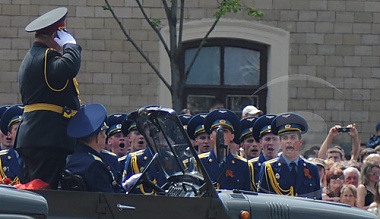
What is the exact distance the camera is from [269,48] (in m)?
18.8

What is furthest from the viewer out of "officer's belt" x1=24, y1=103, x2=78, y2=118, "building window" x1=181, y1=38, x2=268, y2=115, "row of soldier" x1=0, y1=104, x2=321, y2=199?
"building window" x1=181, y1=38, x2=268, y2=115

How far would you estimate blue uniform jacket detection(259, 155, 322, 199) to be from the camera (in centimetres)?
983

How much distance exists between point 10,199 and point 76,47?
90.9 inches

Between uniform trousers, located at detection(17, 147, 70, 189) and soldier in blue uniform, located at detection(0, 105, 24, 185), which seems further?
soldier in blue uniform, located at detection(0, 105, 24, 185)

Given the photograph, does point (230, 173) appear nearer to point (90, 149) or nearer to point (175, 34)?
point (90, 149)

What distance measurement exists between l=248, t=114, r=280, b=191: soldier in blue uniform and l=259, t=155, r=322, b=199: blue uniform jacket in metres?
0.58

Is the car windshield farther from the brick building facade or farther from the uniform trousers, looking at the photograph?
the brick building facade

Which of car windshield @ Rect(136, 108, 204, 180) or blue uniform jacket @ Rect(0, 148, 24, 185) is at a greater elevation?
car windshield @ Rect(136, 108, 204, 180)

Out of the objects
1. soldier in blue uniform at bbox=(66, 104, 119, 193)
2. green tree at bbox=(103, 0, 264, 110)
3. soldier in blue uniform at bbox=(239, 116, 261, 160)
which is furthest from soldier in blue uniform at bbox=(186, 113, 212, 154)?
green tree at bbox=(103, 0, 264, 110)

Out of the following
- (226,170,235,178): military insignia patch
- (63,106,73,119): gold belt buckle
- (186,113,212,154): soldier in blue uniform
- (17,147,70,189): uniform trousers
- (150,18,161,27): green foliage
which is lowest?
(226,170,235,178): military insignia patch

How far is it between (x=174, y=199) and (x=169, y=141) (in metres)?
0.59

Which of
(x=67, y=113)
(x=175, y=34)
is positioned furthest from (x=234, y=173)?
(x=175, y=34)

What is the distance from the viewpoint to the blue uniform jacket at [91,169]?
6.62m

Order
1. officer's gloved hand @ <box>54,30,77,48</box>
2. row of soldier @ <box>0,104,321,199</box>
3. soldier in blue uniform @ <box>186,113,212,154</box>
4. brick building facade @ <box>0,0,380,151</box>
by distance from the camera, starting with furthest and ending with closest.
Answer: brick building facade @ <box>0,0,380,151</box>
soldier in blue uniform @ <box>186,113,212,154</box>
row of soldier @ <box>0,104,321,199</box>
officer's gloved hand @ <box>54,30,77,48</box>
